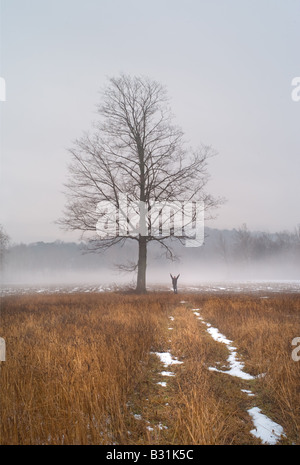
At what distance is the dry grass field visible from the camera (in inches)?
90.3

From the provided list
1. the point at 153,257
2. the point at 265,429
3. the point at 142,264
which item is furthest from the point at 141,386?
the point at 153,257

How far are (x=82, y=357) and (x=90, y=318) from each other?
136 inches

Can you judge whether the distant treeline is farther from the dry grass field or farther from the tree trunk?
the dry grass field

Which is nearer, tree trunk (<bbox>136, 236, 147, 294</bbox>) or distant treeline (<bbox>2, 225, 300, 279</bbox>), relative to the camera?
tree trunk (<bbox>136, 236, 147, 294</bbox>)

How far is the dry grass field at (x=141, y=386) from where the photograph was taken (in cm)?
229

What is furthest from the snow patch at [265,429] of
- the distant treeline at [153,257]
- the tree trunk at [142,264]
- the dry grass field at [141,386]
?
the distant treeline at [153,257]

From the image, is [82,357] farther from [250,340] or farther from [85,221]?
[85,221]

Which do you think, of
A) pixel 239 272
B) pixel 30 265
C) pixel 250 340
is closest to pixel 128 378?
pixel 250 340

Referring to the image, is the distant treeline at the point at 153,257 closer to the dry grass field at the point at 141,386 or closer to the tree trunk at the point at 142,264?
the tree trunk at the point at 142,264

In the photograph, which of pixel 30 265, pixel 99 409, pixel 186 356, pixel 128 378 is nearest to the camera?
pixel 99 409

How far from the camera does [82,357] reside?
3.80 meters

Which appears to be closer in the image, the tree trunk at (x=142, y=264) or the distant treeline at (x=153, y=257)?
the tree trunk at (x=142, y=264)

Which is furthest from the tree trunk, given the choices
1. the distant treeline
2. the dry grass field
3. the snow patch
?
the distant treeline
